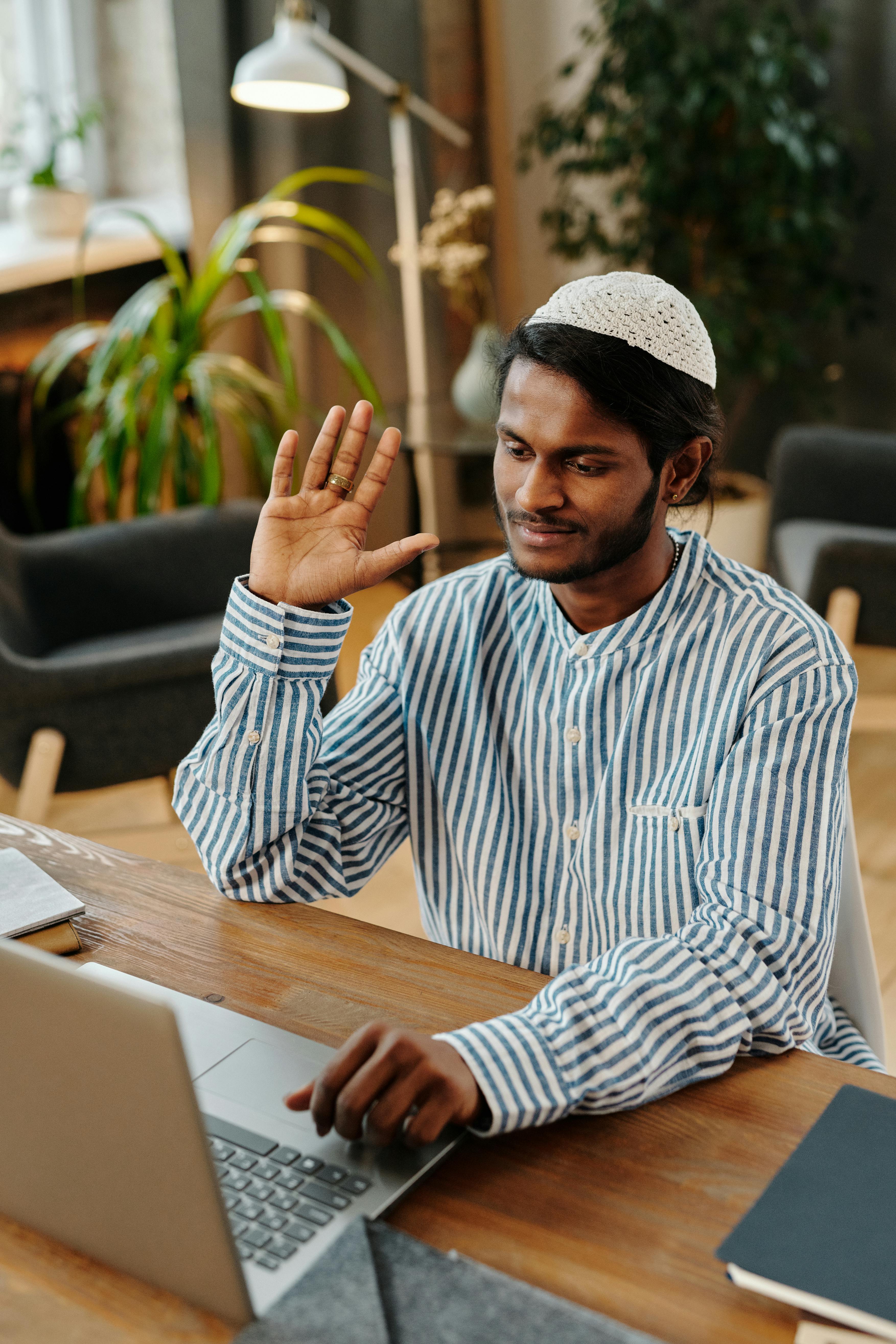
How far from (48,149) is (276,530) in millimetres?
2792

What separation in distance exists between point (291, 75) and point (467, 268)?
33.9 inches

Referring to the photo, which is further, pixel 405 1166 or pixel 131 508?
pixel 131 508

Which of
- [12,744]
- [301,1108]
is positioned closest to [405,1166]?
[301,1108]

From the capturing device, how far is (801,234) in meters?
3.47

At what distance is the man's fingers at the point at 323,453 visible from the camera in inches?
46.3

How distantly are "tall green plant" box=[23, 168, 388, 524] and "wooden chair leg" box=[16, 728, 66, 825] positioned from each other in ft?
2.60

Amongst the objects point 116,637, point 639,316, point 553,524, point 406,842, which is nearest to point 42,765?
point 116,637

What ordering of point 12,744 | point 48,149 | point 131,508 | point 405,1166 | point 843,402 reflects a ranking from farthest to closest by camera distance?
Answer: point 843,402
point 48,149
point 131,508
point 12,744
point 405,1166

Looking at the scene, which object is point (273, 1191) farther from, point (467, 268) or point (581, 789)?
point (467, 268)

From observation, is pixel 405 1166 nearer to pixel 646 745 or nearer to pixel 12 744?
pixel 646 745

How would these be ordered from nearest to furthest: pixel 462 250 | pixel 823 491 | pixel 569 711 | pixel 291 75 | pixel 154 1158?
pixel 154 1158 → pixel 569 711 → pixel 291 75 → pixel 823 491 → pixel 462 250

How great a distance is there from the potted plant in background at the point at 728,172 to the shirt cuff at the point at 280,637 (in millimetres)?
2365

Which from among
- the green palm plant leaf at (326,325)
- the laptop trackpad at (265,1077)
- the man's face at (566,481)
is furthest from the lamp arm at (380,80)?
the laptop trackpad at (265,1077)

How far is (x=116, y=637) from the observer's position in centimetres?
257
